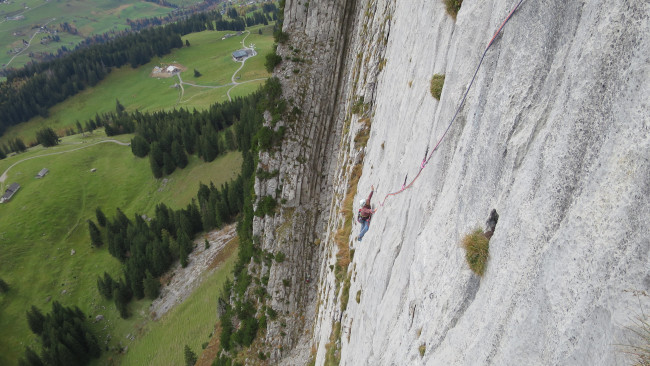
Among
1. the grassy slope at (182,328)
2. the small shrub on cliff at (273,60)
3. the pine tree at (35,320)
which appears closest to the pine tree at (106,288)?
the pine tree at (35,320)

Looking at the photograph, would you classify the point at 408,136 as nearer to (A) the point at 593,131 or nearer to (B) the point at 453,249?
(B) the point at 453,249

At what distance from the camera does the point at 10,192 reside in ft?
320

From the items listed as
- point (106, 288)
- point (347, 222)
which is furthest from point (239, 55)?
point (347, 222)

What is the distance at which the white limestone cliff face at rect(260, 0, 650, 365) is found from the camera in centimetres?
425

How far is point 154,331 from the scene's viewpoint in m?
58.1

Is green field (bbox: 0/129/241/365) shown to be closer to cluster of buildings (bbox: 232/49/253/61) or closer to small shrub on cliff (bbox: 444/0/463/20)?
small shrub on cliff (bbox: 444/0/463/20)

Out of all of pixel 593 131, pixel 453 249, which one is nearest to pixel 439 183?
pixel 453 249

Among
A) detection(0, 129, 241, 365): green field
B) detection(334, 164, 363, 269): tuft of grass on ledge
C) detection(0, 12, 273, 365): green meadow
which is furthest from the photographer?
detection(0, 129, 241, 365): green field

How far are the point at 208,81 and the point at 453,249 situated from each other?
181802 millimetres

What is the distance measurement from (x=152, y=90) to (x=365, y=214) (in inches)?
7856

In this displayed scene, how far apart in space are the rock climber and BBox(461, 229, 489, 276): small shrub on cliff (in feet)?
25.1

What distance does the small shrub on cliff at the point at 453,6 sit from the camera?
30.9 ft

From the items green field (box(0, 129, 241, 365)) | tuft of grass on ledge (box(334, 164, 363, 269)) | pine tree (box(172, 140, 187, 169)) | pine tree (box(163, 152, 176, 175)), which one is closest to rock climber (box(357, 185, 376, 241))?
tuft of grass on ledge (box(334, 164, 363, 269))

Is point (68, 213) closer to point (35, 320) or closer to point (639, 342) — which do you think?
point (35, 320)
